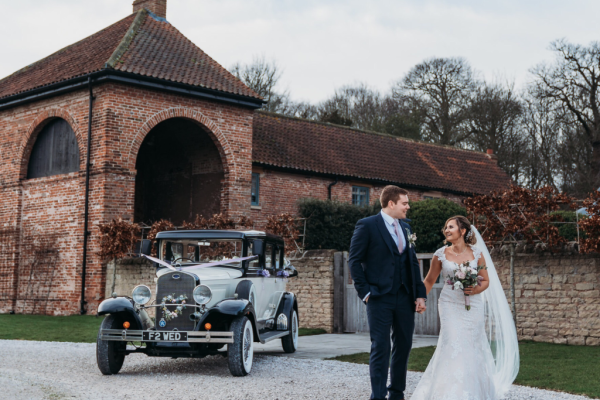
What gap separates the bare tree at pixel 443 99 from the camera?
130 ft

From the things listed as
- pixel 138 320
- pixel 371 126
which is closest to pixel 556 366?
pixel 138 320

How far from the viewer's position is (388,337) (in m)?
6.13

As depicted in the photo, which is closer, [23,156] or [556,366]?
[556,366]

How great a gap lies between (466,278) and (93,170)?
15131mm

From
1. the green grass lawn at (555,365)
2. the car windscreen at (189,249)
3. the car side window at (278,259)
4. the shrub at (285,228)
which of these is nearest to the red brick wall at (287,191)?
the shrub at (285,228)

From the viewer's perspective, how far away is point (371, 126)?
42.4 m

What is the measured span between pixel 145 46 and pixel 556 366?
1660 cm

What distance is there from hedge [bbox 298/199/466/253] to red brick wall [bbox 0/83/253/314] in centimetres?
253

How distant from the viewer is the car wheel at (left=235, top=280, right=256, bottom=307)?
9.06 metres

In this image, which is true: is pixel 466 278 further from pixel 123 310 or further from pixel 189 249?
pixel 189 249

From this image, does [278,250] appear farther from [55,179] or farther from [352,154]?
[352,154]

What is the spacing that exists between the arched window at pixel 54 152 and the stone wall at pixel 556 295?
45.7ft

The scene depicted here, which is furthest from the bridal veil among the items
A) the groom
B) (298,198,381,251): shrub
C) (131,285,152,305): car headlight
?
(298,198,381,251): shrub

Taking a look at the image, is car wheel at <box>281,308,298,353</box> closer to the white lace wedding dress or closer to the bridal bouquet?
the white lace wedding dress
